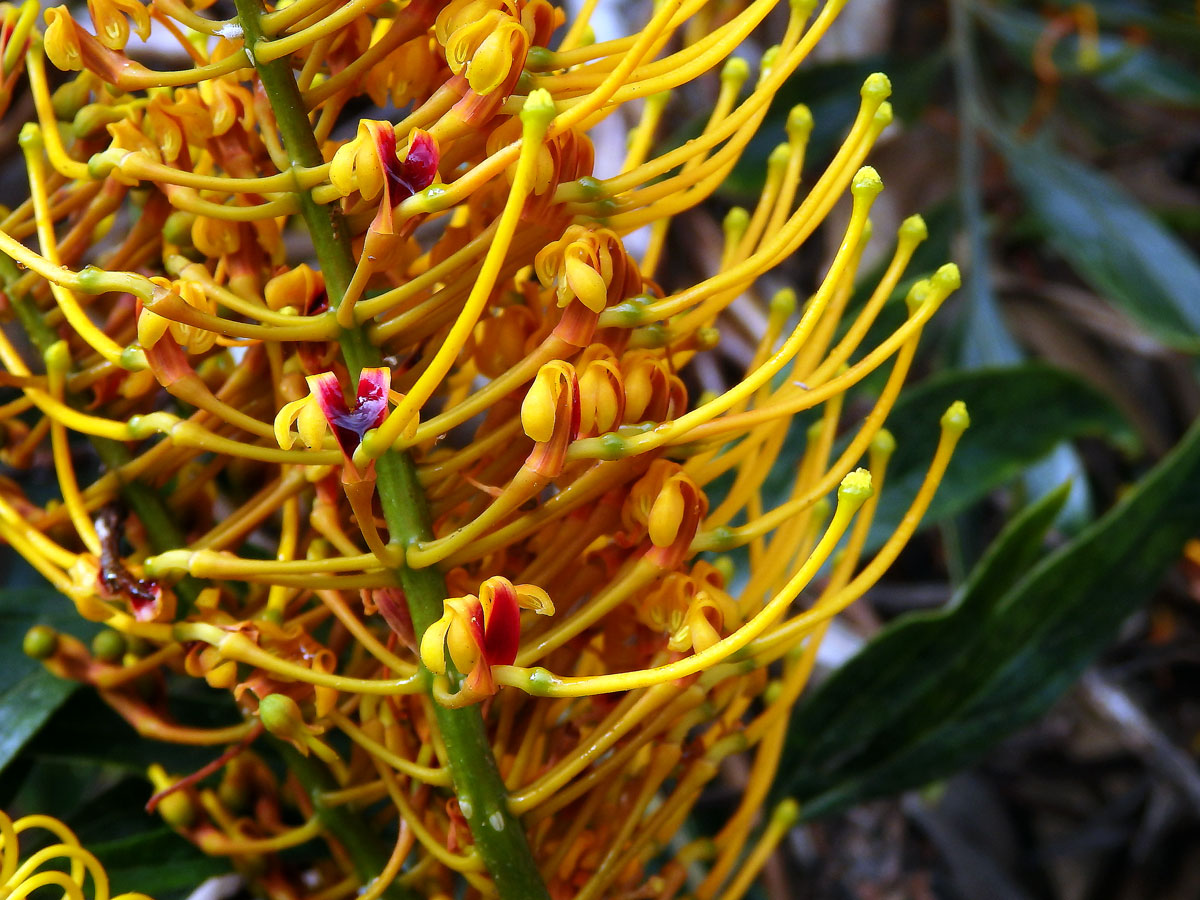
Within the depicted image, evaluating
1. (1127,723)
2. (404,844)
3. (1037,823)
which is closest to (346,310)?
(404,844)

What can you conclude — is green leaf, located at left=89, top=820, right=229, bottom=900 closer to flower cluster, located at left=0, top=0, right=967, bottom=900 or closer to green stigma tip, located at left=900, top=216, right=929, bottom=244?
flower cluster, located at left=0, top=0, right=967, bottom=900

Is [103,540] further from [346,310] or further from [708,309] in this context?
[708,309]

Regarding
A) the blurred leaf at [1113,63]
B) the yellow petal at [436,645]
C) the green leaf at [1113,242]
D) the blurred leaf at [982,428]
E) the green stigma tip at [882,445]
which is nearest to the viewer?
the yellow petal at [436,645]

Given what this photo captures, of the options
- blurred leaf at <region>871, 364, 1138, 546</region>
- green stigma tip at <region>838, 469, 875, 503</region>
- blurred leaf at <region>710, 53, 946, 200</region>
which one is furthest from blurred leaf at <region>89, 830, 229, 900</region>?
blurred leaf at <region>710, 53, 946, 200</region>

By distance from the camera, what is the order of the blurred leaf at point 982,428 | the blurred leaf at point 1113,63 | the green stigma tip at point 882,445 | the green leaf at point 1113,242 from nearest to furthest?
1. the green stigma tip at point 882,445
2. the blurred leaf at point 982,428
3. the green leaf at point 1113,242
4. the blurred leaf at point 1113,63

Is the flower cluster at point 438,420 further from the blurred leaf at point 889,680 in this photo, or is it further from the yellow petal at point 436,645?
the blurred leaf at point 889,680

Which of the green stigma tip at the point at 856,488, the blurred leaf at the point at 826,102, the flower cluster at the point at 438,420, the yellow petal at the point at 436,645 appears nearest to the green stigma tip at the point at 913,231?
the flower cluster at the point at 438,420

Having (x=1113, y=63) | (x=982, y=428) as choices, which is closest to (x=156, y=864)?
(x=982, y=428)
